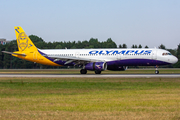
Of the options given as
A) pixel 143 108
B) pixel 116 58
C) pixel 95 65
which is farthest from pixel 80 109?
pixel 116 58

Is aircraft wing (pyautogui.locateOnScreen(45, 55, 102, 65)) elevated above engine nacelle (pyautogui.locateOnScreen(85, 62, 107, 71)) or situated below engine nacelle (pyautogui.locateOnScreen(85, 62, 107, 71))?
above

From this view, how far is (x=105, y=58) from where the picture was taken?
145ft

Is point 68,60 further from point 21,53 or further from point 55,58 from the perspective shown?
point 21,53

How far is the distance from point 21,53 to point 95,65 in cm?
1536

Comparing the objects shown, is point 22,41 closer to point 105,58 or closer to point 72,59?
point 72,59

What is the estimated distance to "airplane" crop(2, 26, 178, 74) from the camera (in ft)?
140

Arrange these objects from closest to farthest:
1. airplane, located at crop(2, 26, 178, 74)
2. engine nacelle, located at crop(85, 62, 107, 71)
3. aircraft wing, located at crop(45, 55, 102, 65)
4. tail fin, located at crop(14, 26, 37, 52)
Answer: engine nacelle, located at crop(85, 62, 107, 71)
airplane, located at crop(2, 26, 178, 74)
aircraft wing, located at crop(45, 55, 102, 65)
tail fin, located at crop(14, 26, 37, 52)

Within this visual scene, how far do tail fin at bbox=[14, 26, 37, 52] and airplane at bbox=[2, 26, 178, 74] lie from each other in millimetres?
899

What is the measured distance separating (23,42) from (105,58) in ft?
51.1

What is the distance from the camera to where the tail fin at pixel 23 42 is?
49.0 meters

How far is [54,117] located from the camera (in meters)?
10.9

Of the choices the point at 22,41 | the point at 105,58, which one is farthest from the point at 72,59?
the point at 22,41

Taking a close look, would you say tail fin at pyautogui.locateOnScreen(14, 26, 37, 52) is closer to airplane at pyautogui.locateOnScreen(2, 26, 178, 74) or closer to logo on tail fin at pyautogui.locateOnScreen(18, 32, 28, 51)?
logo on tail fin at pyautogui.locateOnScreen(18, 32, 28, 51)

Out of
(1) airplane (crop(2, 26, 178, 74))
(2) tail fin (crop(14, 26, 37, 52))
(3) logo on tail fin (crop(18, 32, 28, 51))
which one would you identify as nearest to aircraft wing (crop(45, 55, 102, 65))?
(1) airplane (crop(2, 26, 178, 74))
